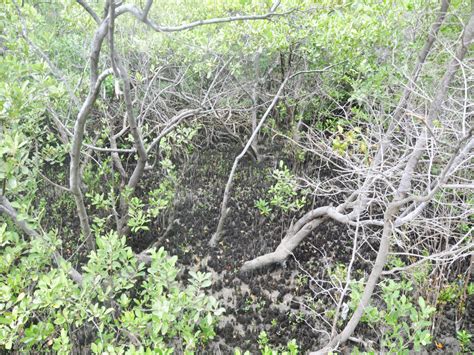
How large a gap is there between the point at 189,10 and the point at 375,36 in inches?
130

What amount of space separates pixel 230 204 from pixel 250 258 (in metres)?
1.41

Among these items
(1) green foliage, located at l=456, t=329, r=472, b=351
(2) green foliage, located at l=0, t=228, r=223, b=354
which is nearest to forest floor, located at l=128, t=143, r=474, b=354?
(1) green foliage, located at l=456, t=329, r=472, b=351

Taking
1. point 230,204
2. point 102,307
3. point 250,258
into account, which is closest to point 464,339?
point 250,258

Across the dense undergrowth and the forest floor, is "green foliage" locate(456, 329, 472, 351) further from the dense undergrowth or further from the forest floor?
the forest floor

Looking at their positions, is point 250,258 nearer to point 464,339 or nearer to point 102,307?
point 464,339

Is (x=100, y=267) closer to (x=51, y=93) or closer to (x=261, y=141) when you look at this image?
(x=51, y=93)

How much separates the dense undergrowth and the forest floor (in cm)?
2

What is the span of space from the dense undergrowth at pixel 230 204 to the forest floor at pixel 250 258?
0.08 feet

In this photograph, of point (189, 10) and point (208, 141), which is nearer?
point (189, 10)

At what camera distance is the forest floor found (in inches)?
155

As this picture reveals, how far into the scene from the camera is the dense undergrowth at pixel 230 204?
2.60 meters

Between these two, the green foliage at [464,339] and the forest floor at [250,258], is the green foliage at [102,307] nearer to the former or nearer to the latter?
the forest floor at [250,258]

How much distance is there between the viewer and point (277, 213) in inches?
241

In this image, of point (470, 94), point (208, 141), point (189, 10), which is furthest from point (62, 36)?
point (470, 94)
